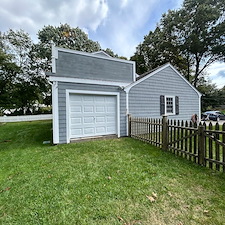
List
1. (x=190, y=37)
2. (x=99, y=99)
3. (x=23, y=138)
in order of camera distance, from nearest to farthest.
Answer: (x=99, y=99)
(x=23, y=138)
(x=190, y=37)

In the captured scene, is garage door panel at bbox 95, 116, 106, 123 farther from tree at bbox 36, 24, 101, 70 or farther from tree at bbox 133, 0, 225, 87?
tree at bbox 133, 0, 225, 87

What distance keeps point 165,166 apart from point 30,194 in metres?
3.04

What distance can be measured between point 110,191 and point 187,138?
9.02 feet

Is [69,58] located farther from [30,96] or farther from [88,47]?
[88,47]

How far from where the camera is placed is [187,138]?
3.86m

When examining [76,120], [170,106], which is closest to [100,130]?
[76,120]

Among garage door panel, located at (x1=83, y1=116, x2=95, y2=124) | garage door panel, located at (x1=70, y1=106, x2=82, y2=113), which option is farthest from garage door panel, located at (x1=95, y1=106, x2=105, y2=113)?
garage door panel, located at (x1=70, y1=106, x2=82, y2=113)

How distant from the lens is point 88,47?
22.1 m

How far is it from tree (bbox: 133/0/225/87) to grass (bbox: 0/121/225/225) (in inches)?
805

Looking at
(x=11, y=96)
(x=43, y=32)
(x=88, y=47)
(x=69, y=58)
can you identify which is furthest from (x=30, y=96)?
(x=69, y=58)

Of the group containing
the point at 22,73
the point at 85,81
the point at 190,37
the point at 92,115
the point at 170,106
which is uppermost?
the point at 190,37

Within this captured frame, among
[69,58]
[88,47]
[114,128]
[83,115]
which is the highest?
[88,47]

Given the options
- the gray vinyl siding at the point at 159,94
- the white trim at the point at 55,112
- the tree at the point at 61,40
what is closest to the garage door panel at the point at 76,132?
the white trim at the point at 55,112

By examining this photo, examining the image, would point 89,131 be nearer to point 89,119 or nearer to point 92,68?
point 89,119
